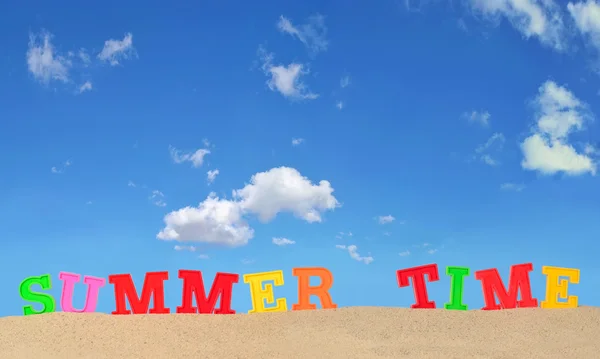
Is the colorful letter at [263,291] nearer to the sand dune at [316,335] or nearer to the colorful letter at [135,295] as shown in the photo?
the sand dune at [316,335]

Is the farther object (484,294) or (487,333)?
(484,294)

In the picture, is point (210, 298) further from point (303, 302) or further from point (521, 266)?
point (521, 266)

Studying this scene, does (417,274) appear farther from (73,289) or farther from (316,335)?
(73,289)

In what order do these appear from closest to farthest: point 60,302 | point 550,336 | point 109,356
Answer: point 109,356 < point 550,336 < point 60,302

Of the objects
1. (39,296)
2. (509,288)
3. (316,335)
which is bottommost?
(316,335)

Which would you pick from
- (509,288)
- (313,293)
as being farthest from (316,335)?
(509,288)

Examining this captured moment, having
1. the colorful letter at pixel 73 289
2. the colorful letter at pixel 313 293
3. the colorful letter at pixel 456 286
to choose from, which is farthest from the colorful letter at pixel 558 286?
the colorful letter at pixel 73 289

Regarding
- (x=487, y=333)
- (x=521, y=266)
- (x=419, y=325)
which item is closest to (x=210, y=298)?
(x=419, y=325)
